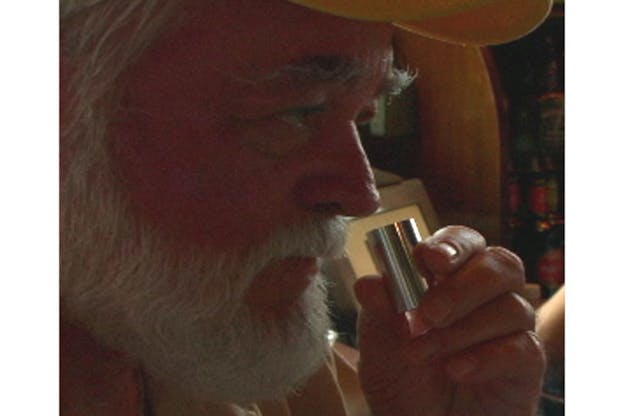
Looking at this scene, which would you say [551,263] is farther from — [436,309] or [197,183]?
[197,183]

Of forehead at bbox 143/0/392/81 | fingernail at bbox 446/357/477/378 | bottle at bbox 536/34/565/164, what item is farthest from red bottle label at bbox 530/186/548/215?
forehead at bbox 143/0/392/81

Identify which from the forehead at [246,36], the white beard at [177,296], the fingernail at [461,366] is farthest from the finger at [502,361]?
the forehead at [246,36]

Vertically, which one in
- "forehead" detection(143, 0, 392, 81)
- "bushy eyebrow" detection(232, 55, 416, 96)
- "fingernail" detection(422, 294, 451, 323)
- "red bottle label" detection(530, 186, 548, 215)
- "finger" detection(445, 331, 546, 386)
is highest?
"forehead" detection(143, 0, 392, 81)

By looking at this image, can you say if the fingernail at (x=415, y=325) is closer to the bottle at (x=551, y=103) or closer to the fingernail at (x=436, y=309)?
the fingernail at (x=436, y=309)

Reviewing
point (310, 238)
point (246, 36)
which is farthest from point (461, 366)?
point (246, 36)

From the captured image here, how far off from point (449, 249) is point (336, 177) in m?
0.10

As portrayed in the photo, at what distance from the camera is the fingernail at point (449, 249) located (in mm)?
481

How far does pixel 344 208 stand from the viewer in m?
0.43

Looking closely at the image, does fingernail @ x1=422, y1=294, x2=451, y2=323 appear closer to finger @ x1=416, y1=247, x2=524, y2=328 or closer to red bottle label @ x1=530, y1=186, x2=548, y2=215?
finger @ x1=416, y1=247, x2=524, y2=328

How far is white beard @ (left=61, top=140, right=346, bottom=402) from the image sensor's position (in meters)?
0.41

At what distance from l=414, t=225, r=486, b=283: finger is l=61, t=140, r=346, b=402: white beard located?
2.0 inches
